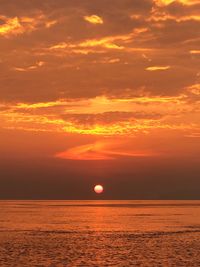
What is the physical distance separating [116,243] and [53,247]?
9.19m

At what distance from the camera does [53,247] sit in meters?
62.0

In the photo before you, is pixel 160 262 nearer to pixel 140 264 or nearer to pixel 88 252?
pixel 140 264

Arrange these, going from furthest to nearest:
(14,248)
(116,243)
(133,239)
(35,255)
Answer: (133,239) < (116,243) < (14,248) < (35,255)

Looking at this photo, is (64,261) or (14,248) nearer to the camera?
(64,261)

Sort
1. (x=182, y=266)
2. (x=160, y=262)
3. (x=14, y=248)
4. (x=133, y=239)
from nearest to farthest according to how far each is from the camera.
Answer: (x=182, y=266)
(x=160, y=262)
(x=14, y=248)
(x=133, y=239)

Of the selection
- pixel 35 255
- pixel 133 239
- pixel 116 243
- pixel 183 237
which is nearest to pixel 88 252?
pixel 35 255

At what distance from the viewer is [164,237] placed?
75750 mm

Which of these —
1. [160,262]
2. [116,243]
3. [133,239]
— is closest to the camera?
[160,262]

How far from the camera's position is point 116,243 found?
66875 mm

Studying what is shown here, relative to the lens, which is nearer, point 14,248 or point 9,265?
point 9,265

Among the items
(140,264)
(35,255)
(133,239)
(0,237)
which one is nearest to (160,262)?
(140,264)

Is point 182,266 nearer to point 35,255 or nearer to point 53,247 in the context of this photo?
point 35,255

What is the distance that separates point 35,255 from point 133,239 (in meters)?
22.7

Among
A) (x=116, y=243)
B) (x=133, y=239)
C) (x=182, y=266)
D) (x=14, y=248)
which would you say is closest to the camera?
(x=182, y=266)
